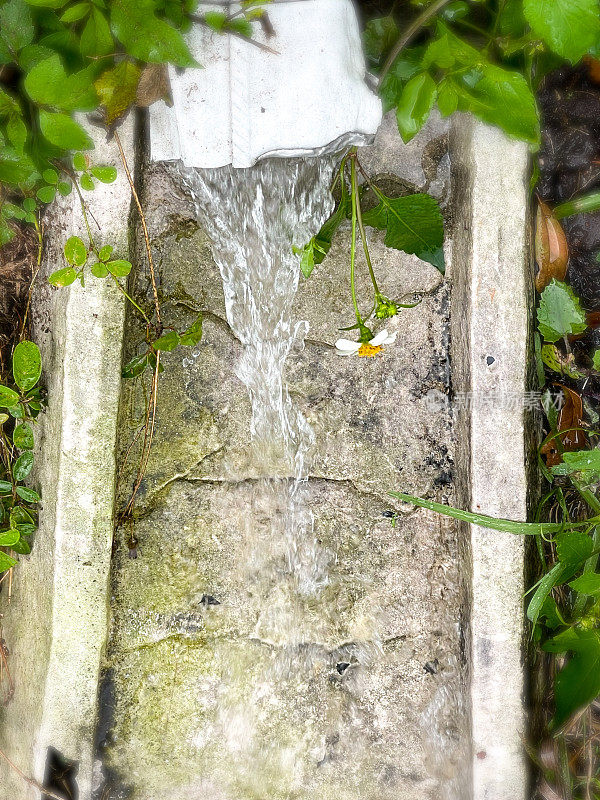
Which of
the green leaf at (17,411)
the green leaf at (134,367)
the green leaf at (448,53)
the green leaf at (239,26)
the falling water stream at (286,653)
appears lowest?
the falling water stream at (286,653)

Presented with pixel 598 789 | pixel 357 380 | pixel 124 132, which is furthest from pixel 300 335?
pixel 598 789

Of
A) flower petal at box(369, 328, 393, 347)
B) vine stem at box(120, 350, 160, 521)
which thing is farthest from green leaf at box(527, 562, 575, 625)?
vine stem at box(120, 350, 160, 521)

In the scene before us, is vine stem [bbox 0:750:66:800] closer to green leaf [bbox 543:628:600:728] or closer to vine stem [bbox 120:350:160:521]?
vine stem [bbox 120:350:160:521]

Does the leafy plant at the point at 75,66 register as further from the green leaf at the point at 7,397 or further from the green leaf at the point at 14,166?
the green leaf at the point at 7,397

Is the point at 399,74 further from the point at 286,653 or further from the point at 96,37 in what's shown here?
the point at 286,653

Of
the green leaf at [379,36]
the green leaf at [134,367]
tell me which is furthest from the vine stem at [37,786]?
the green leaf at [379,36]

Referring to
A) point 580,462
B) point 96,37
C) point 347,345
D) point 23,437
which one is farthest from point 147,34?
point 580,462
